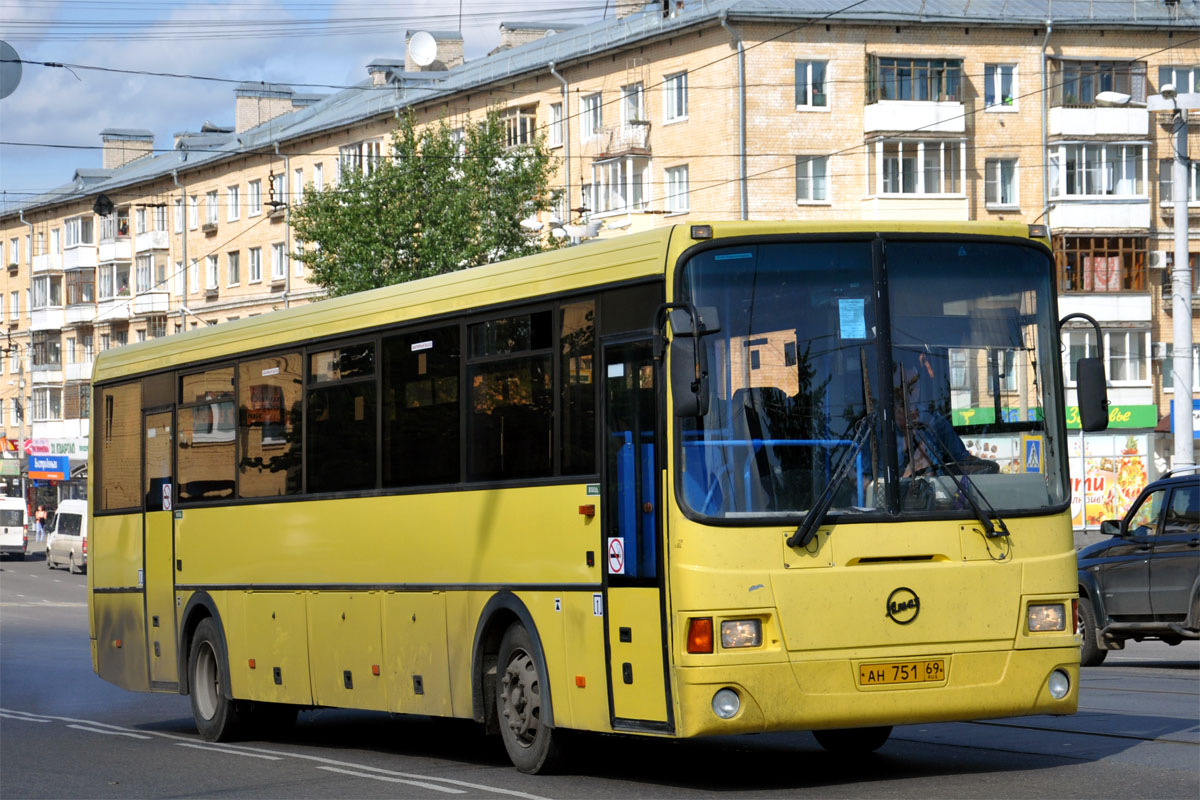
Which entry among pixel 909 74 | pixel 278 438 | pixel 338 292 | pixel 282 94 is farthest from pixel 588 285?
pixel 282 94

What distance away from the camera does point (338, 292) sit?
159 feet

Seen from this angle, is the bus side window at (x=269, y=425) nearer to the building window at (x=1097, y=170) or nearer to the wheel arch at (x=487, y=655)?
the wheel arch at (x=487, y=655)

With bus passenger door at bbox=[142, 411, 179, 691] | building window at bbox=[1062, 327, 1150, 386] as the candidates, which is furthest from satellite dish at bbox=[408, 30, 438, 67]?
bus passenger door at bbox=[142, 411, 179, 691]

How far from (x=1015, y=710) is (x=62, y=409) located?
87365 millimetres

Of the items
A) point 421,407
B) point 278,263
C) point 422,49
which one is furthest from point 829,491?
point 278,263

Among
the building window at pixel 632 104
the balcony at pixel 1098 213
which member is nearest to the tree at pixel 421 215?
the building window at pixel 632 104

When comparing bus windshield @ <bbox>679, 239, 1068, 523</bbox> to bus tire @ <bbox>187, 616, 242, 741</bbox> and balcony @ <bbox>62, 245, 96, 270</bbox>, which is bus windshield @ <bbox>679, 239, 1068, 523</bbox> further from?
balcony @ <bbox>62, 245, 96, 270</bbox>

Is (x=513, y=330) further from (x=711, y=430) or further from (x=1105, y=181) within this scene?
(x=1105, y=181)

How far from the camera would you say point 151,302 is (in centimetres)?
8456

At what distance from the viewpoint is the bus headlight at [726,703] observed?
9656mm

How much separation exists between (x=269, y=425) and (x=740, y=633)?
19.1ft

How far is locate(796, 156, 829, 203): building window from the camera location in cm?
5512

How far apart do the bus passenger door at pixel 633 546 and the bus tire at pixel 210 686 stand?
18.6ft

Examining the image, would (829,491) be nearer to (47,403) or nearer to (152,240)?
(152,240)
